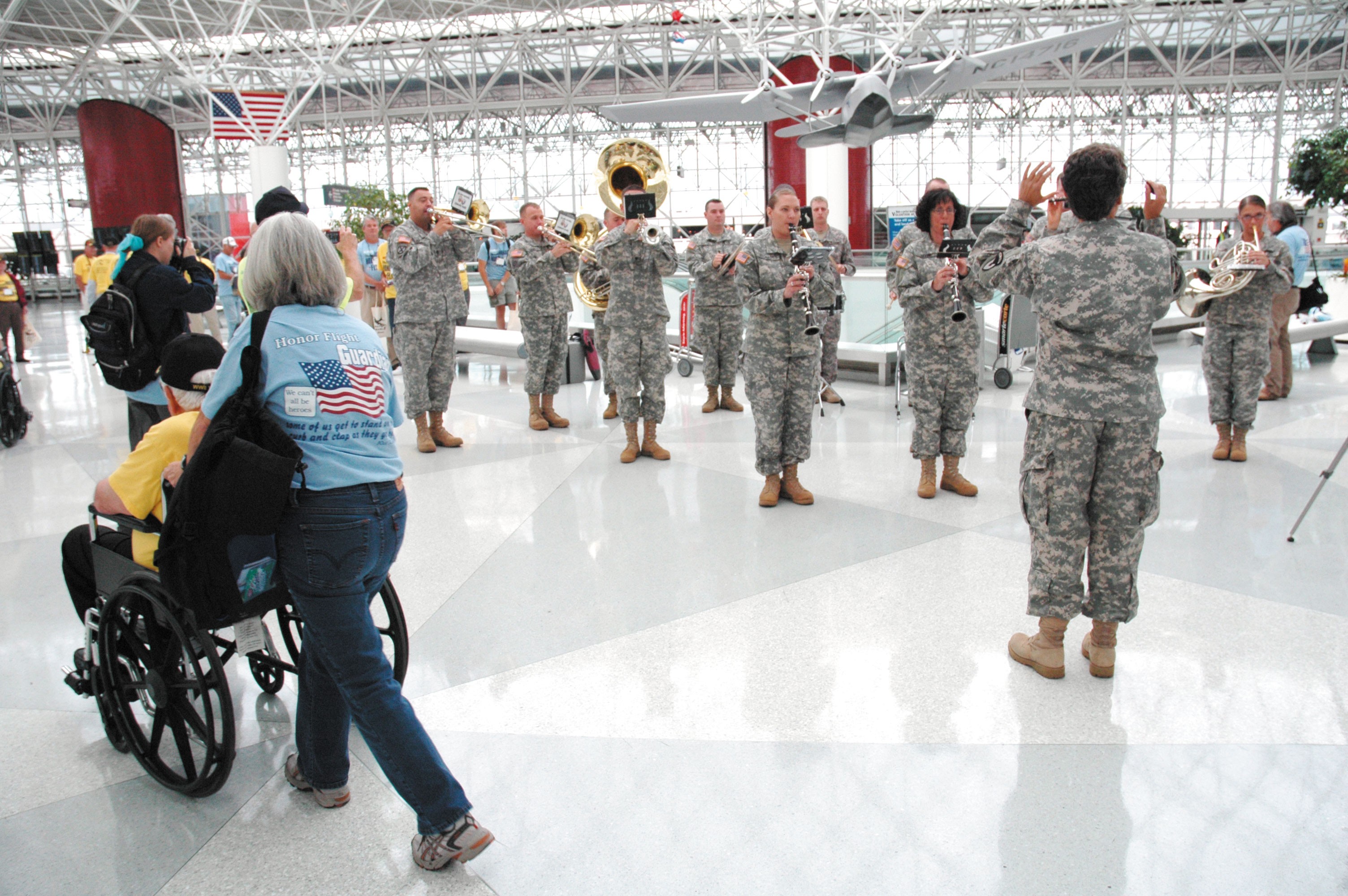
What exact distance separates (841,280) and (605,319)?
2279 millimetres

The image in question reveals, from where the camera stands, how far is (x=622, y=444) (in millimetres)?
6539

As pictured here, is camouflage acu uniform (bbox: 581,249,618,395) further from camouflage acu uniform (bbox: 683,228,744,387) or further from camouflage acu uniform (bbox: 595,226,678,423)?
camouflage acu uniform (bbox: 683,228,744,387)

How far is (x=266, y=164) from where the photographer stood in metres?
18.2

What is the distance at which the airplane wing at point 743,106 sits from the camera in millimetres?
17266

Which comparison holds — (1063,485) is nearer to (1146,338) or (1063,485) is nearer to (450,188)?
(1146,338)

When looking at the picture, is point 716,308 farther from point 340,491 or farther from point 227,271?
point 227,271

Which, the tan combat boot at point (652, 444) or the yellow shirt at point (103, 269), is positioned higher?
the yellow shirt at point (103, 269)

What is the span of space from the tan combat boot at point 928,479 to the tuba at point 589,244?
3008 mm

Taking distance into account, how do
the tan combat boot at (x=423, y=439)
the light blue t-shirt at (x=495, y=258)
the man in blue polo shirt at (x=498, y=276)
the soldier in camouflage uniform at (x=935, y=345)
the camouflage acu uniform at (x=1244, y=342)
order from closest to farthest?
the soldier in camouflage uniform at (x=935, y=345) → the camouflage acu uniform at (x=1244, y=342) → the tan combat boot at (x=423, y=439) → the man in blue polo shirt at (x=498, y=276) → the light blue t-shirt at (x=495, y=258)

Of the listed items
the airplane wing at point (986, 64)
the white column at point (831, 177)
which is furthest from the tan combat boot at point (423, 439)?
the white column at point (831, 177)

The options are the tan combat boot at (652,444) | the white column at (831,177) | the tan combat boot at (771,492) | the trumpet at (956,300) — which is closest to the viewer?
the trumpet at (956,300)

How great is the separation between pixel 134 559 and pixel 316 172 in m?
31.2

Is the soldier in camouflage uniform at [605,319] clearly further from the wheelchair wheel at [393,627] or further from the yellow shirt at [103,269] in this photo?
the yellow shirt at [103,269]

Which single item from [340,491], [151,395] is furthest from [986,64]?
[340,491]
